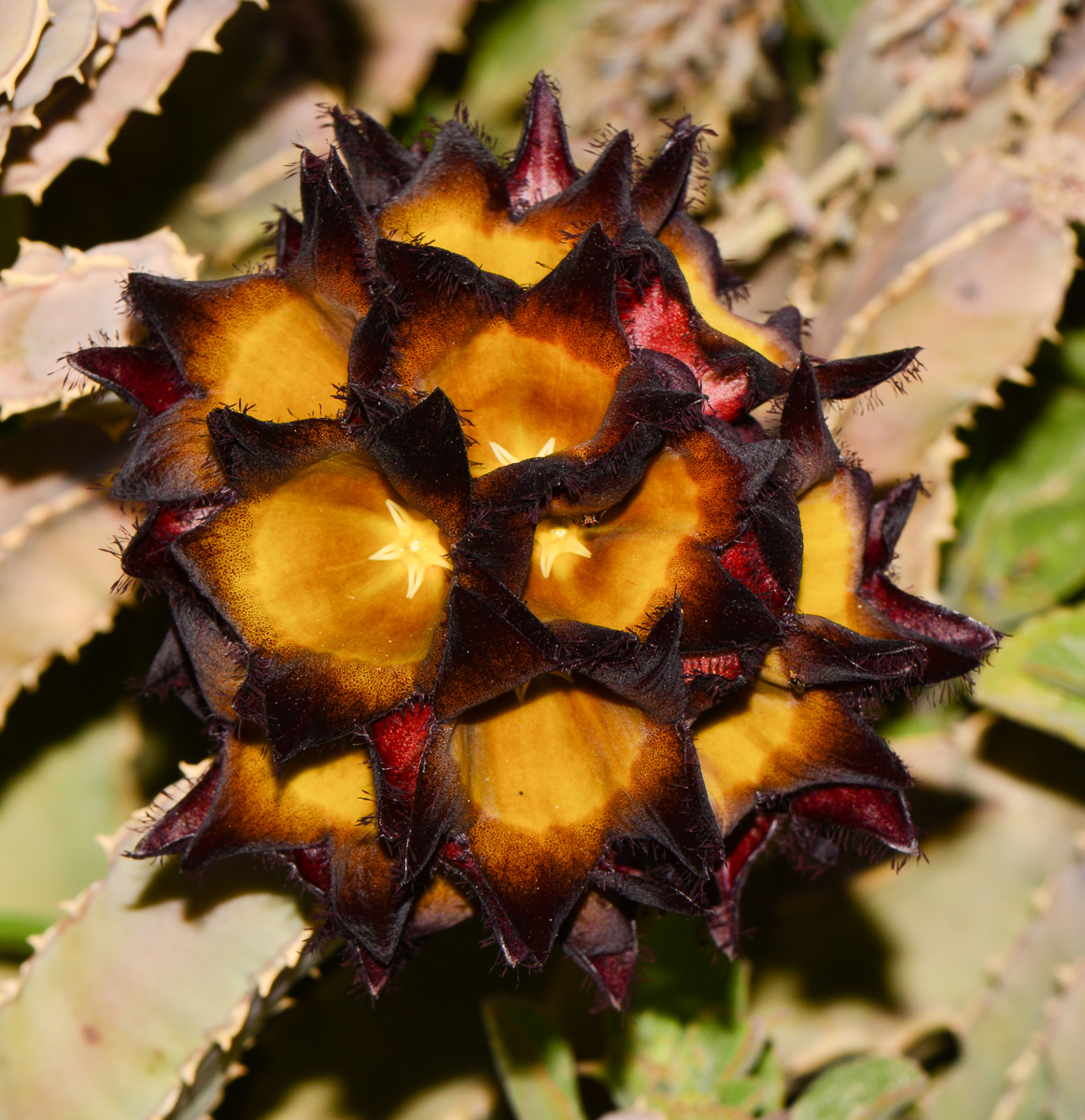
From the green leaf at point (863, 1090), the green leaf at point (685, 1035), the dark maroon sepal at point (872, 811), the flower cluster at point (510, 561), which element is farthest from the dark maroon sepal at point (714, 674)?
the green leaf at point (863, 1090)

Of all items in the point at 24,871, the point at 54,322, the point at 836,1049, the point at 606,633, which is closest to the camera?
the point at 606,633

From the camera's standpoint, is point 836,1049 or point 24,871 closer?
point 24,871

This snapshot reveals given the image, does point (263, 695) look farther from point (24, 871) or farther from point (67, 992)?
point (24, 871)

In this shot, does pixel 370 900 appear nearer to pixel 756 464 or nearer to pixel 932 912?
pixel 756 464

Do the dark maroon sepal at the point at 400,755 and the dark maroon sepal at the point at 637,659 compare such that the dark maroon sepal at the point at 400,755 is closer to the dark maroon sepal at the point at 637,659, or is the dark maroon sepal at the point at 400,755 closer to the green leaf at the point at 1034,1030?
the dark maroon sepal at the point at 637,659

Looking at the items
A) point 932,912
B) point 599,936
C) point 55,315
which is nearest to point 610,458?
point 599,936

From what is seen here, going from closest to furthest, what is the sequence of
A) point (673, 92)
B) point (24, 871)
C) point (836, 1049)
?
point (24, 871), point (836, 1049), point (673, 92)

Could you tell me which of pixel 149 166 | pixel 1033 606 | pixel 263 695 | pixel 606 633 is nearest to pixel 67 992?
pixel 263 695
